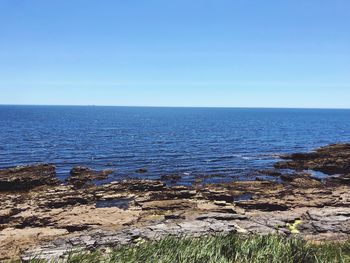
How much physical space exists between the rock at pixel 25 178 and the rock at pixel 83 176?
192cm

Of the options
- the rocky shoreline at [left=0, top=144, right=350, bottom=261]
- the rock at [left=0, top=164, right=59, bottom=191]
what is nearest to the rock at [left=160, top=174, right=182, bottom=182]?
the rocky shoreline at [left=0, top=144, right=350, bottom=261]

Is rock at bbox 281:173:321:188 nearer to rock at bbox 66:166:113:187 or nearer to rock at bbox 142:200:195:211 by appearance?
rock at bbox 142:200:195:211

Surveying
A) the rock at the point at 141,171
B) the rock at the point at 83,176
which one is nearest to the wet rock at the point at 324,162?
the rock at the point at 141,171

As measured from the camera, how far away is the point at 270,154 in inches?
2215

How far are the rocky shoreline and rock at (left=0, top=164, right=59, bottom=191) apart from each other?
10cm

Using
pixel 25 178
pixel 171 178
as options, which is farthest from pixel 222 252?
pixel 25 178

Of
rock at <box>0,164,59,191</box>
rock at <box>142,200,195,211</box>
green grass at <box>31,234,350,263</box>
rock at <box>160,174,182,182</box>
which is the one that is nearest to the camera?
green grass at <box>31,234,350,263</box>

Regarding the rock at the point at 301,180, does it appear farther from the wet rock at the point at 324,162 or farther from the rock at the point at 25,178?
the rock at the point at 25,178

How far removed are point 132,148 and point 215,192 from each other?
103ft

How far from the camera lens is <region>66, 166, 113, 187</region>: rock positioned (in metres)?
35.6

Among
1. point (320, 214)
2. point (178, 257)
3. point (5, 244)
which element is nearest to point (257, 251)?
point (178, 257)

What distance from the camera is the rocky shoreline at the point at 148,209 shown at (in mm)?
17562

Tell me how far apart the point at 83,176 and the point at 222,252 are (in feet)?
93.0

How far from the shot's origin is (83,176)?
37.6 meters
